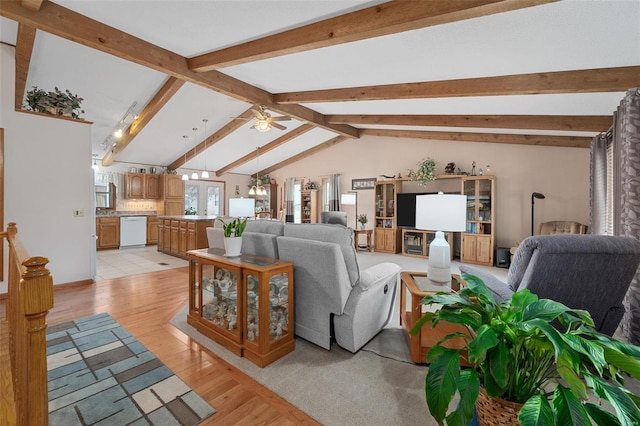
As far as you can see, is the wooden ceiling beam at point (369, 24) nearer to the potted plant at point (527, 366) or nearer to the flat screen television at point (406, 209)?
the potted plant at point (527, 366)

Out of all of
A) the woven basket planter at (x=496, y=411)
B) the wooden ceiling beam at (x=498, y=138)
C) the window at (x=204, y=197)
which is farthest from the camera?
the window at (x=204, y=197)

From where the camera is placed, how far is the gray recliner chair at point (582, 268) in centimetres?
174

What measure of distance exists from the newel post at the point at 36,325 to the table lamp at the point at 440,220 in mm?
2153

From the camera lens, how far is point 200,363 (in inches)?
87.2

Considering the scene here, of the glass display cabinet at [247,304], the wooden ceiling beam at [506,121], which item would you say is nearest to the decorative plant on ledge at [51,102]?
the glass display cabinet at [247,304]

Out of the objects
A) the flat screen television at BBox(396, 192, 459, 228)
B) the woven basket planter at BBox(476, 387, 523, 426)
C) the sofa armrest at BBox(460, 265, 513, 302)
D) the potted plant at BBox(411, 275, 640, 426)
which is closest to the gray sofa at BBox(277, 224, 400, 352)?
the sofa armrest at BBox(460, 265, 513, 302)

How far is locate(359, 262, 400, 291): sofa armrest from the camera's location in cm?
240

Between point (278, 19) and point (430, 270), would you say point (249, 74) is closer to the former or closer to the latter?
point (278, 19)

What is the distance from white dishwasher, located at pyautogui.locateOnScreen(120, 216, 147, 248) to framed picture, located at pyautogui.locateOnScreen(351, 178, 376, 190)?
6127 millimetres

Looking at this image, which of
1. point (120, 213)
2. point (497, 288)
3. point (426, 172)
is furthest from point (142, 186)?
point (497, 288)

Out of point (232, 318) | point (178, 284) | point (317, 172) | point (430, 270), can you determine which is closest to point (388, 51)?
point (430, 270)

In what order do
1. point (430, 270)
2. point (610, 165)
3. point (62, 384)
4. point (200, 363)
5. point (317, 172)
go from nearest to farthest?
1. point (62, 384)
2. point (200, 363)
3. point (430, 270)
4. point (610, 165)
5. point (317, 172)

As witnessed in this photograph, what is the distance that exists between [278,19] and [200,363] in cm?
304

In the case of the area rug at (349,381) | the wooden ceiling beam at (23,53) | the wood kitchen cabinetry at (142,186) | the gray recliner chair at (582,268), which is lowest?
the area rug at (349,381)
